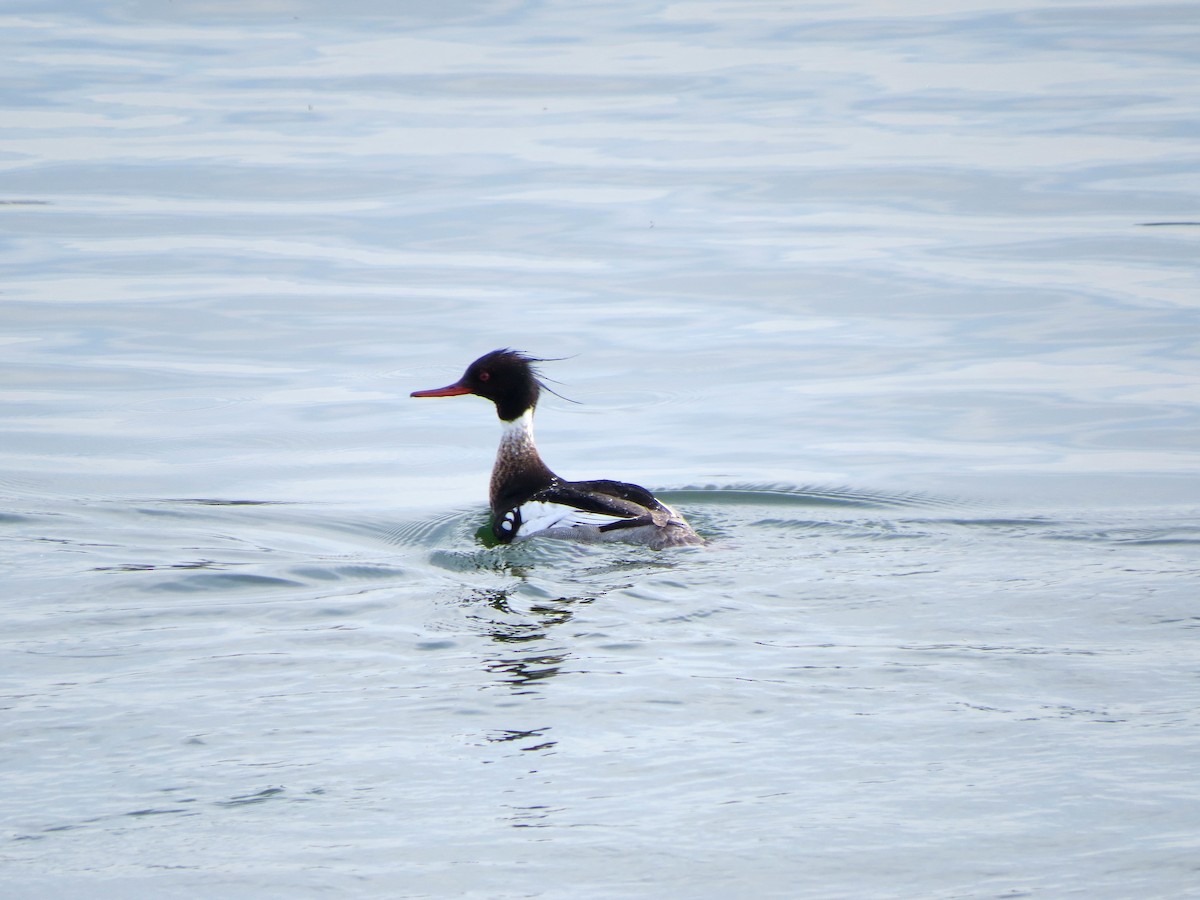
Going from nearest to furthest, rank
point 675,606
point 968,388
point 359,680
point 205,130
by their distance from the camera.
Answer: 1. point 359,680
2. point 675,606
3. point 968,388
4. point 205,130

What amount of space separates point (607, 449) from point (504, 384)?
1.15 meters

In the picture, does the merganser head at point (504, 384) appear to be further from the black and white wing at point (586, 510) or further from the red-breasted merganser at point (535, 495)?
the black and white wing at point (586, 510)

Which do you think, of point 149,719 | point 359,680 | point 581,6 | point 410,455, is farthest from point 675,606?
point 581,6

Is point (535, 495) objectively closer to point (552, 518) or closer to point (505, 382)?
point (552, 518)

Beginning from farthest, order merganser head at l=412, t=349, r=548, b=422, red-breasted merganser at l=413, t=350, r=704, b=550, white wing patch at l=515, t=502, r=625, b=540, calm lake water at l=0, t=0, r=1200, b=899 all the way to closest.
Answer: merganser head at l=412, t=349, r=548, b=422
white wing patch at l=515, t=502, r=625, b=540
red-breasted merganser at l=413, t=350, r=704, b=550
calm lake water at l=0, t=0, r=1200, b=899

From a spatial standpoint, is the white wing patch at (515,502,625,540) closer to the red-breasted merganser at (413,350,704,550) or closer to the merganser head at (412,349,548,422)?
the red-breasted merganser at (413,350,704,550)

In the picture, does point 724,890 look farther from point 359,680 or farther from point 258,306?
point 258,306

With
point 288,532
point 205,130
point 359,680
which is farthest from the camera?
point 205,130

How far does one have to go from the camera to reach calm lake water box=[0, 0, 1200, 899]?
500cm

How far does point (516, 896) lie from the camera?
454cm

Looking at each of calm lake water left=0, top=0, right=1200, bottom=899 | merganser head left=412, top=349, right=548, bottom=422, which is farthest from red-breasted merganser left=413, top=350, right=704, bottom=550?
calm lake water left=0, top=0, right=1200, bottom=899

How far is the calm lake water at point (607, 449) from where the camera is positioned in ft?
16.4

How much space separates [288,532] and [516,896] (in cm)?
476

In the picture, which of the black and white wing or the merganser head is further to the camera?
the merganser head
